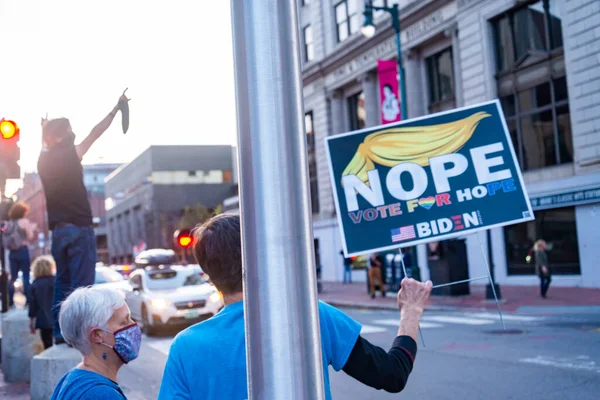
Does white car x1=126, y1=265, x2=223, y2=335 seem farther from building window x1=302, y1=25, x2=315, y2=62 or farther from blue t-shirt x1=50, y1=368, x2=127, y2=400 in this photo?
building window x1=302, y1=25, x2=315, y2=62

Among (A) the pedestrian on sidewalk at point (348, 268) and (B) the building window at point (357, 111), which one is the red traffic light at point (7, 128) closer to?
(A) the pedestrian on sidewalk at point (348, 268)

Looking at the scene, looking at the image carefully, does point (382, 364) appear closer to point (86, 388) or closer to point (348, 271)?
point (86, 388)

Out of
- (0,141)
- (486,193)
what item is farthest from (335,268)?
(486,193)

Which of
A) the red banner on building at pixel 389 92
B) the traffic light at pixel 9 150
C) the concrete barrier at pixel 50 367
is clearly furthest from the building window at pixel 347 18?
the concrete barrier at pixel 50 367

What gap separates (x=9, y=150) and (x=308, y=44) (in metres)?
34.1

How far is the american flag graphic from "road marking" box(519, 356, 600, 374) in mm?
3783

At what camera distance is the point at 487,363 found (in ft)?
29.8

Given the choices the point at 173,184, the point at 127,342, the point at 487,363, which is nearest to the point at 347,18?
the point at 487,363

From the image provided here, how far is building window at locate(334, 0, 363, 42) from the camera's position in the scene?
36219 mm

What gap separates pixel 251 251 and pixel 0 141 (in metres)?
7.36

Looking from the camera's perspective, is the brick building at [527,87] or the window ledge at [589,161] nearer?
the window ledge at [589,161]

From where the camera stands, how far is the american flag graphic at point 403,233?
221 inches

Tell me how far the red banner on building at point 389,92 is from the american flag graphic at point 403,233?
73.4 feet

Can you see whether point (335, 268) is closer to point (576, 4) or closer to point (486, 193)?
point (576, 4)
